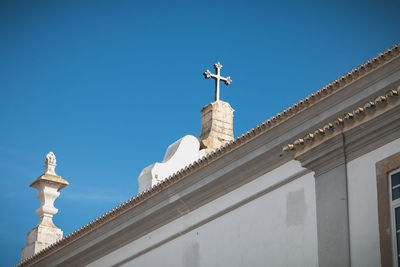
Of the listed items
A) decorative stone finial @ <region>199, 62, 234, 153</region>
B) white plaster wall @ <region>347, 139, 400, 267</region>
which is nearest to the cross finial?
decorative stone finial @ <region>199, 62, 234, 153</region>

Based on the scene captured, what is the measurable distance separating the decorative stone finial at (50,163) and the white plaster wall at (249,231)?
6.12 metres

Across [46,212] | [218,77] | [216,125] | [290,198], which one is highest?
[218,77]

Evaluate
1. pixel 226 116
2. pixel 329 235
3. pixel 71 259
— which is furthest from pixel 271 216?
pixel 226 116

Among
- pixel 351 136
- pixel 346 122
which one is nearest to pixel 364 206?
pixel 351 136

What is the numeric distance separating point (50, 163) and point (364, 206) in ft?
39.5

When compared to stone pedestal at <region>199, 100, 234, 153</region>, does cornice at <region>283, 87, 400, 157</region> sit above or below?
below

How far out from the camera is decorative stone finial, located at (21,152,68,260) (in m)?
22.8

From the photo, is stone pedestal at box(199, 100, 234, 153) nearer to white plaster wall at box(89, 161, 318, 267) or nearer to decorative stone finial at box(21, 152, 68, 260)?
decorative stone finial at box(21, 152, 68, 260)

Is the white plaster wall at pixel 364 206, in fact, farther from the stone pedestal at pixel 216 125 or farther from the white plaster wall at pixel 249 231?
the stone pedestal at pixel 216 125

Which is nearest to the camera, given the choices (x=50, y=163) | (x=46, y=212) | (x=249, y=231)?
(x=249, y=231)

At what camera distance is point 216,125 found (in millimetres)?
22438

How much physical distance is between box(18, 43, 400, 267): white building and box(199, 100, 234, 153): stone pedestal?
4282 millimetres

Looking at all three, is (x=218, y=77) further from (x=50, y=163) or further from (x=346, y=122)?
(x=346, y=122)

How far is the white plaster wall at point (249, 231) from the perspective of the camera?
14.3m
